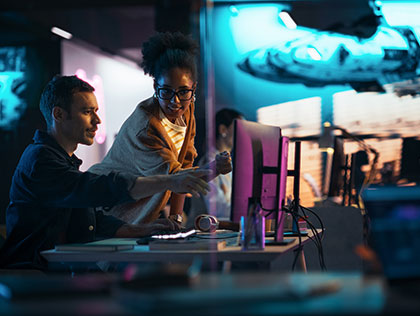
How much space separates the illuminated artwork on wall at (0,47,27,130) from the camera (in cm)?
568

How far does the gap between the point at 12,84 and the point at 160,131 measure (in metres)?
3.12

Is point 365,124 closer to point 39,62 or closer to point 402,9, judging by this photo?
point 402,9

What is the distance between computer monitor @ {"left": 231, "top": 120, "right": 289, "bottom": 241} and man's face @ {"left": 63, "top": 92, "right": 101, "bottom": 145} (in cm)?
70

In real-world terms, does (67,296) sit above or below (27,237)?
above

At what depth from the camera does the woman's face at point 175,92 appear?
306 cm

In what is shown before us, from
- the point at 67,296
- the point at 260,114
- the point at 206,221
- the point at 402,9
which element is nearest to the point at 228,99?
the point at 260,114

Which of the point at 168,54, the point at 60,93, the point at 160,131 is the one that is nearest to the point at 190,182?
the point at 60,93

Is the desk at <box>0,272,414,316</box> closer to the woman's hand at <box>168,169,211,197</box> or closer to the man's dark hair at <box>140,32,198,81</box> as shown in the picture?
the woman's hand at <box>168,169,211,197</box>

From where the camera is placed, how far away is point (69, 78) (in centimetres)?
261

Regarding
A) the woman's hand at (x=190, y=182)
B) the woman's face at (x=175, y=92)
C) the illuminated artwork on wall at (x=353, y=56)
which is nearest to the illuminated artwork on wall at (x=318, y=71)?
the illuminated artwork on wall at (x=353, y=56)

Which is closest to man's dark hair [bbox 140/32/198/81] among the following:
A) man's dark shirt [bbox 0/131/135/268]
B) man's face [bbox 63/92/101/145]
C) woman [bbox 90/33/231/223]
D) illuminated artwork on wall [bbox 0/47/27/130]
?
woman [bbox 90/33/231/223]

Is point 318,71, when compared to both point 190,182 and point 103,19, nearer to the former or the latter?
point 103,19

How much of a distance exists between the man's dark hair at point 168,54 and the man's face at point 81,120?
647mm

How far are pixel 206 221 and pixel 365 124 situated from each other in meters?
4.83
